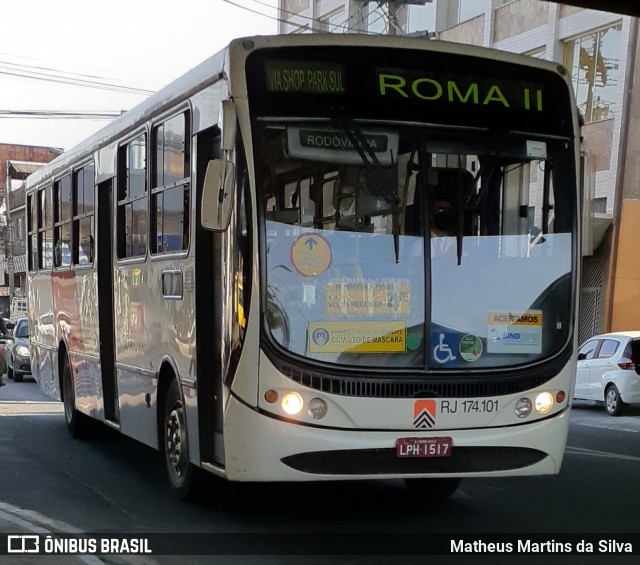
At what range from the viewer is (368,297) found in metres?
7.95

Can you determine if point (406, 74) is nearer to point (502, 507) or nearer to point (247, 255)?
point (247, 255)

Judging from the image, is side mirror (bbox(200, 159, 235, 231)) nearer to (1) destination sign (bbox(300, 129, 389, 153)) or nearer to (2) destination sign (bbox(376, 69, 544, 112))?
(1) destination sign (bbox(300, 129, 389, 153))

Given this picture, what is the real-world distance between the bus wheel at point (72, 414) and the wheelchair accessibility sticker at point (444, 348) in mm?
6736

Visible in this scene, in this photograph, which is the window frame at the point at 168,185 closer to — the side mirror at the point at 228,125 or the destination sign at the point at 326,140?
the side mirror at the point at 228,125

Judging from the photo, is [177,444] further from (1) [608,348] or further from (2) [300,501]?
(1) [608,348]

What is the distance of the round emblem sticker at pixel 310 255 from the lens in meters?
7.89

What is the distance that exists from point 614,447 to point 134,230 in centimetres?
701

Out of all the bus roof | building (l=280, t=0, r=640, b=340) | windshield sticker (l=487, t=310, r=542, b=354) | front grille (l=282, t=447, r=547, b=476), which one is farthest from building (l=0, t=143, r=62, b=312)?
front grille (l=282, t=447, r=547, b=476)

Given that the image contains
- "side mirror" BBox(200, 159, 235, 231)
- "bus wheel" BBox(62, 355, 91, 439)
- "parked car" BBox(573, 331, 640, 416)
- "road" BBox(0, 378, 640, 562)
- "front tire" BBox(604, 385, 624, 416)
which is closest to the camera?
"side mirror" BBox(200, 159, 235, 231)

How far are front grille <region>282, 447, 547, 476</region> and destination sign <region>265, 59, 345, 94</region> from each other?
7.91 feet

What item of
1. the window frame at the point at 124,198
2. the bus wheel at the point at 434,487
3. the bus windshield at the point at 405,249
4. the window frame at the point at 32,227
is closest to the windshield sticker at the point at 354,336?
the bus windshield at the point at 405,249

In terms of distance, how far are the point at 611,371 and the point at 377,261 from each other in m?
14.1

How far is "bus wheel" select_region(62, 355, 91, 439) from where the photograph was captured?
45.2ft

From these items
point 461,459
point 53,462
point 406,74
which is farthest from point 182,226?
point 53,462
